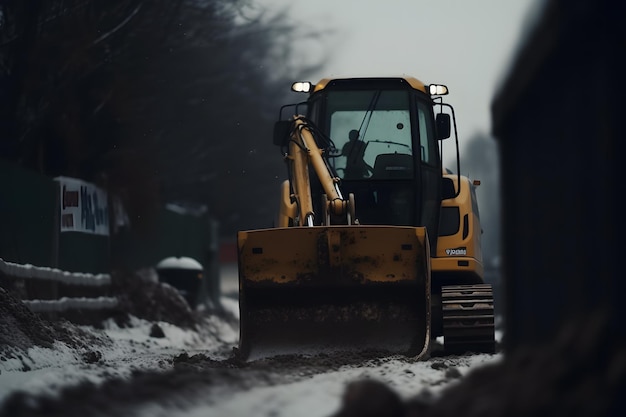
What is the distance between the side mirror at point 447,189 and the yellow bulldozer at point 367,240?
0.01 meters

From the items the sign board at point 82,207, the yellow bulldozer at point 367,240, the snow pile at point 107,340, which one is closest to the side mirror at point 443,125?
the yellow bulldozer at point 367,240

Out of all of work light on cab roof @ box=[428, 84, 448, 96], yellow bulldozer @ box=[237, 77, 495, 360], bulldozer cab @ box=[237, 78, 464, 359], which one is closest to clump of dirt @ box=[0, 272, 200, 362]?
bulldozer cab @ box=[237, 78, 464, 359]

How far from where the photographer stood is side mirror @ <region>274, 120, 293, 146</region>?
14438 mm

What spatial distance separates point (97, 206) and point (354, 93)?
29.4 feet

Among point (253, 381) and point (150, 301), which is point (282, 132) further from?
point (150, 301)

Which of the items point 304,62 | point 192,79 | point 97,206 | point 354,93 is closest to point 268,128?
point 304,62

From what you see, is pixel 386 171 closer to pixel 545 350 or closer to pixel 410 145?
pixel 410 145

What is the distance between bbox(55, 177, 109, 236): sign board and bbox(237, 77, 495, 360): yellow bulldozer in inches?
223

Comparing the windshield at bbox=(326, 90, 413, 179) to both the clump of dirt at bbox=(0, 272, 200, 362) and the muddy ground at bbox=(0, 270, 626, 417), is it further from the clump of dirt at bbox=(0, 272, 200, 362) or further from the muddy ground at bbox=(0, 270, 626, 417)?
the clump of dirt at bbox=(0, 272, 200, 362)

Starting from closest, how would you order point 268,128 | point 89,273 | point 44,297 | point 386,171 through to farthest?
point 386,171 → point 44,297 → point 89,273 → point 268,128

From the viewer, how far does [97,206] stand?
73.8ft

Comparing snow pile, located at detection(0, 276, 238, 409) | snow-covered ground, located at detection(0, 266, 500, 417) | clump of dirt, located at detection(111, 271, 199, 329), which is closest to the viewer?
snow-covered ground, located at detection(0, 266, 500, 417)

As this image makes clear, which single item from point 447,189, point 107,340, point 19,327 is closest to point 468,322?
point 447,189

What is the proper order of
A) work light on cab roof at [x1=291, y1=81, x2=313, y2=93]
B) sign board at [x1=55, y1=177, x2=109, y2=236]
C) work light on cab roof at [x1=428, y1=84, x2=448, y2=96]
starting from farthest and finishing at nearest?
sign board at [x1=55, y1=177, x2=109, y2=236]
work light on cab roof at [x1=291, y1=81, x2=313, y2=93]
work light on cab roof at [x1=428, y1=84, x2=448, y2=96]
